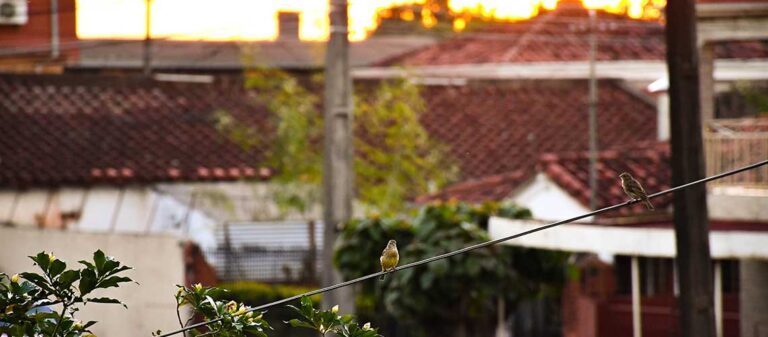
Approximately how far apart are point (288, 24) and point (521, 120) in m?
7.28

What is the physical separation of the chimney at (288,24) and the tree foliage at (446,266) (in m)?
16.7

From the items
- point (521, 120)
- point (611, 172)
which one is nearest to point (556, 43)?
point (521, 120)

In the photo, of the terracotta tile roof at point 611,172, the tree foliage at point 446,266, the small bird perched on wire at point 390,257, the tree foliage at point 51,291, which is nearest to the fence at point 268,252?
the terracotta tile roof at point 611,172

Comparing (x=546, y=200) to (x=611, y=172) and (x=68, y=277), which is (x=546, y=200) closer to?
(x=611, y=172)

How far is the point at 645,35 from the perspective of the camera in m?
33.8

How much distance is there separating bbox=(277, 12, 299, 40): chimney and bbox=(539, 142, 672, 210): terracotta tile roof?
43.6 feet

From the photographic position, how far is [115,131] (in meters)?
30.6

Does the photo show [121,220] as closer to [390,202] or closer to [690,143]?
[390,202]

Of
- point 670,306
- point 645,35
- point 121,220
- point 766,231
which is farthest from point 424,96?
point 766,231

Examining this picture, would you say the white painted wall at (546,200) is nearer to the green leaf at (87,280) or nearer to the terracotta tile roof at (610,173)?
the terracotta tile roof at (610,173)

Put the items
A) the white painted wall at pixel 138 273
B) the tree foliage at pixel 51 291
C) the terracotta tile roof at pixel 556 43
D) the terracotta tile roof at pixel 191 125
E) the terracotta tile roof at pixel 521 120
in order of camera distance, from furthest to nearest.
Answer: the terracotta tile roof at pixel 556 43 < the terracotta tile roof at pixel 521 120 < the terracotta tile roof at pixel 191 125 < the white painted wall at pixel 138 273 < the tree foliage at pixel 51 291

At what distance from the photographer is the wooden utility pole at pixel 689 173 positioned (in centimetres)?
1221

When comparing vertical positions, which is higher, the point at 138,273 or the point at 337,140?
the point at 337,140

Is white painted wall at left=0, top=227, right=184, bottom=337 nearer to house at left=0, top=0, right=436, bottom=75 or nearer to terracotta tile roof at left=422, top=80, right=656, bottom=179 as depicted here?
house at left=0, top=0, right=436, bottom=75
